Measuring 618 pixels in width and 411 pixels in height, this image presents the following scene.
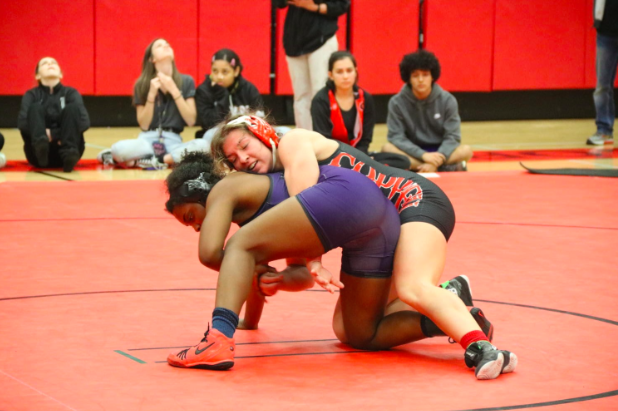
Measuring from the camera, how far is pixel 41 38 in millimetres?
8727

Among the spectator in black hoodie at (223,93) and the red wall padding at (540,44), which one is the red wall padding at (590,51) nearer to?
the red wall padding at (540,44)

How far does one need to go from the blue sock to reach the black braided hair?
0.39m

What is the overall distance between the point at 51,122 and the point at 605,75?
4.52 meters

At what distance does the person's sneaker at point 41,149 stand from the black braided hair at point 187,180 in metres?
3.74

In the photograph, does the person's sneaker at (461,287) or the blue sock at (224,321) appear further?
the person's sneaker at (461,287)

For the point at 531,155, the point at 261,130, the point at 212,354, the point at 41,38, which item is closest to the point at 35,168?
the point at 41,38

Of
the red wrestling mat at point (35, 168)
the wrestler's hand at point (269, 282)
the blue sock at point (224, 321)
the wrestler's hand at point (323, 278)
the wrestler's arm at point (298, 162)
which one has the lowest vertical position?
the red wrestling mat at point (35, 168)

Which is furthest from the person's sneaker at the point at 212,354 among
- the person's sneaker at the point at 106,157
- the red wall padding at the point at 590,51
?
the red wall padding at the point at 590,51

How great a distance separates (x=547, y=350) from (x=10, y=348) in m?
1.49

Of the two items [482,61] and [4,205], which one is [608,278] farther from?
[482,61]

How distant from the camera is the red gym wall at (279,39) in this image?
8750 millimetres

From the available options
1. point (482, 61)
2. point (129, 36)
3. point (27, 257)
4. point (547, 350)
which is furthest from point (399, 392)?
point (482, 61)

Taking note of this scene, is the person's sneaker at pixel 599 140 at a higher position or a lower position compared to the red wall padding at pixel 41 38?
lower

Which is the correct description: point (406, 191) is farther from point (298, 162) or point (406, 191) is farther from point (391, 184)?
point (298, 162)
